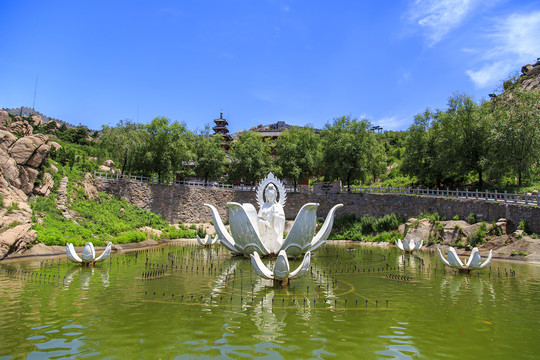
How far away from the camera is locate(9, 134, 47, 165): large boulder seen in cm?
2453

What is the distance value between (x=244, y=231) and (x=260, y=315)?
9.62 m

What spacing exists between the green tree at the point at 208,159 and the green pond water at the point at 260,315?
32.1 metres

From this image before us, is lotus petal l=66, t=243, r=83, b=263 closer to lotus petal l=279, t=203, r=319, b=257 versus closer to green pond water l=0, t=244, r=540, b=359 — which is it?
green pond water l=0, t=244, r=540, b=359

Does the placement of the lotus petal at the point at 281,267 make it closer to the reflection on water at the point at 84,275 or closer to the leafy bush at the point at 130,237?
the reflection on water at the point at 84,275

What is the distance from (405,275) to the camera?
16062mm

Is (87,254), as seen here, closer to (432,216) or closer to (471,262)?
(471,262)

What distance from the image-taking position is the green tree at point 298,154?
46812mm

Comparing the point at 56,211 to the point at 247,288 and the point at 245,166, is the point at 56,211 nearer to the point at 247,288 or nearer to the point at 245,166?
the point at 247,288

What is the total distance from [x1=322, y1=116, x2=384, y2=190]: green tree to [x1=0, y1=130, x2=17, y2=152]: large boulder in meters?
31.2

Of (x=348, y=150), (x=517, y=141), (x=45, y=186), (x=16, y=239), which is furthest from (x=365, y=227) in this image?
(x=16, y=239)

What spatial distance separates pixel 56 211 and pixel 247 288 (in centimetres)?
1895

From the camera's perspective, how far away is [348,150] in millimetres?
42781

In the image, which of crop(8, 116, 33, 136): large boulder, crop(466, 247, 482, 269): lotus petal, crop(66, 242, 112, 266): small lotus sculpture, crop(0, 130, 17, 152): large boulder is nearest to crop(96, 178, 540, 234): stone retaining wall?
crop(8, 116, 33, 136): large boulder

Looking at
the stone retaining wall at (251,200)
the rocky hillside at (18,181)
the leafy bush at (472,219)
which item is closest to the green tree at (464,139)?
the stone retaining wall at (251,200)
